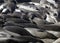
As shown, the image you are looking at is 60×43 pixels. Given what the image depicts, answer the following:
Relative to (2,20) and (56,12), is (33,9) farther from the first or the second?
(2,20)

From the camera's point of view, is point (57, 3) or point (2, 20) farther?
point (57, 3)

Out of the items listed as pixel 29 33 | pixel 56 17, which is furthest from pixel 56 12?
pixel 29 33

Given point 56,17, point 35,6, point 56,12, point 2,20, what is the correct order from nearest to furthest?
1. point 2,20
2. point 56,17
3. point 56,12
4. point 35,6

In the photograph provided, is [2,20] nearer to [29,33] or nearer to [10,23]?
[10,23]

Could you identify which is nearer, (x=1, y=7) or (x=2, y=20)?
(x=2, y=20)

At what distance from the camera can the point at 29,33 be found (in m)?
3.75

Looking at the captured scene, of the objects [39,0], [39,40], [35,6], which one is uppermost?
[39,0]

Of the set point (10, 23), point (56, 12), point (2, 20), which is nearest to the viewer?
point (10, 23)

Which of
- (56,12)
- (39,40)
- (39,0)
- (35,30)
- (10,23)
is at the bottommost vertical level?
(39,40)

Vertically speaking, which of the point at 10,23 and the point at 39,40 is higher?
the point at 10,23

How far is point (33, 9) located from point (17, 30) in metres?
2.31

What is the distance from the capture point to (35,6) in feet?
20.5

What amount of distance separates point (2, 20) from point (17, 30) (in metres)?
0.96

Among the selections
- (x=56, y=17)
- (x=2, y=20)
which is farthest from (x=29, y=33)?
(x=56, y=17)
